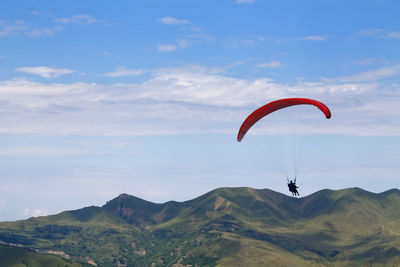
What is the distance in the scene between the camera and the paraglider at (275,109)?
2459 inches

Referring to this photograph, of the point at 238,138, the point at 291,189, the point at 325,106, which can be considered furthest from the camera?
the point at 238,138

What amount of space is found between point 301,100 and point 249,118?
29.4 ft

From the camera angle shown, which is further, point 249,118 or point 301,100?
point 249,118

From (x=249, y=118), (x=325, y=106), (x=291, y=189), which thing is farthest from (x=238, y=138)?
(x=325, y=106)

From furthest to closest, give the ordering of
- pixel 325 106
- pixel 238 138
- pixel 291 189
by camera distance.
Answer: pixel 238 138, pixel 291 189, pixel 325 106

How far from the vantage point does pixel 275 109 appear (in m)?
70.8

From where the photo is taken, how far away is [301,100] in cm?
6519

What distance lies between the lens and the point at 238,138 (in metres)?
74.1

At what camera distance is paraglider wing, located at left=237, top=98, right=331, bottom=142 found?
62.2 metres

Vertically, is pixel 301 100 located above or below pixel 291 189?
above

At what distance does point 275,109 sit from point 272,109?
74 cm

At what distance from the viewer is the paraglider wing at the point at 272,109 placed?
62250 millimetres

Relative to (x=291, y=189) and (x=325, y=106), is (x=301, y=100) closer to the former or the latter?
(x=325, y=106)

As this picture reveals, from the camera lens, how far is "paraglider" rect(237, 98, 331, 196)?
62.5 m
